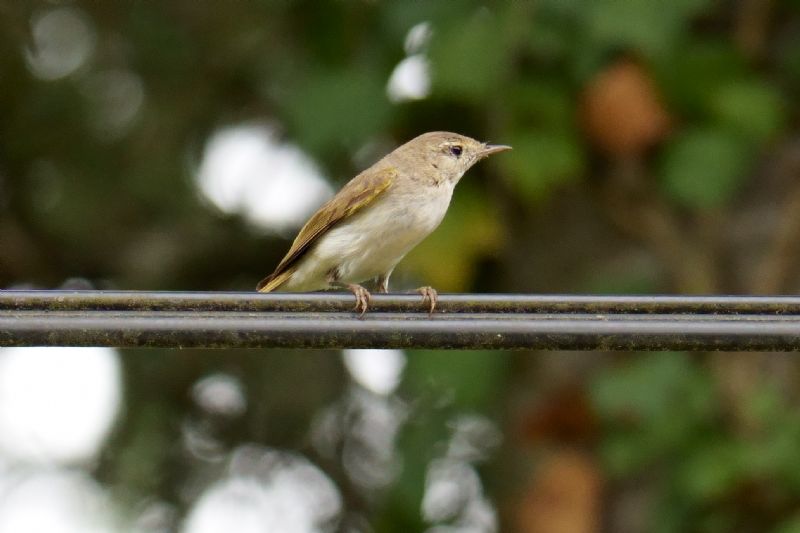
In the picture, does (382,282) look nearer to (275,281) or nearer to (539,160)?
(275,281)

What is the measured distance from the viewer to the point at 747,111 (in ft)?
23.6

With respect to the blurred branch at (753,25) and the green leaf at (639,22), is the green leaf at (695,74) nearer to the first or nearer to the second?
the green leaf at (639,22)

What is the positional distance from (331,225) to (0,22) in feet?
12.1

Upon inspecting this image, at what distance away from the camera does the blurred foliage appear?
684 cm

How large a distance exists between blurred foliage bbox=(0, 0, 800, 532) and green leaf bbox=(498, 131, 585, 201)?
0.04ft

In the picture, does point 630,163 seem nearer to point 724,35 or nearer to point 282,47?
point 724,35

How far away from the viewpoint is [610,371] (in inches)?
285

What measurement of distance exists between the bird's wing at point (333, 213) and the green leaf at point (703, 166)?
157 cm

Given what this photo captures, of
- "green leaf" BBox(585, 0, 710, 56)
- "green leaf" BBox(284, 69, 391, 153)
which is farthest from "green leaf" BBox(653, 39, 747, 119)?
"green leaf" BBox(284, 69, 391, 153)

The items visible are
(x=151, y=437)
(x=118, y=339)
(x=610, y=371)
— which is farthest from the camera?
(x=151, y=437)

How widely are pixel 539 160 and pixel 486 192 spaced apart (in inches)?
23.6

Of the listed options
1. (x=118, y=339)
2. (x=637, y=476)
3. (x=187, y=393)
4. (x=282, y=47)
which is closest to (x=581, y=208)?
(x=637, y=476)

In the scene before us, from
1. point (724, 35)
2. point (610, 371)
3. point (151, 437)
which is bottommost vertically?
point (151, 437)

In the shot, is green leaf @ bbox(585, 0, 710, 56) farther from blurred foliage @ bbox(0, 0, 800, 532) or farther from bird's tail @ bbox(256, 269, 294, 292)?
bird's tail @ bbox(256, 269, 294, 292)
